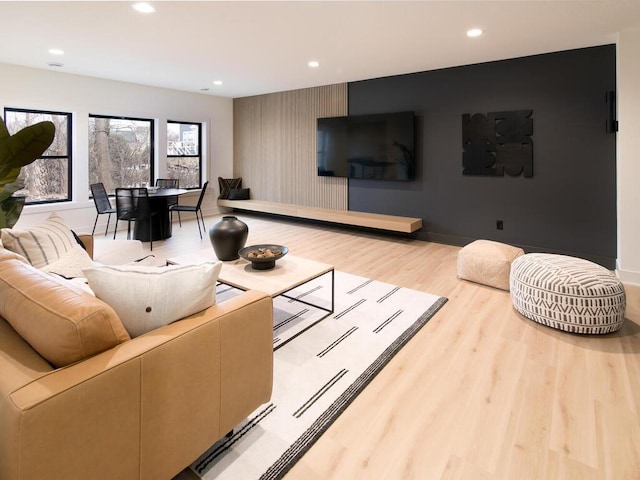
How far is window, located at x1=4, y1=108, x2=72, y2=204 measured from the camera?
5.68 meters

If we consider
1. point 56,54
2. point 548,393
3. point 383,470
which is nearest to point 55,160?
point 56,54

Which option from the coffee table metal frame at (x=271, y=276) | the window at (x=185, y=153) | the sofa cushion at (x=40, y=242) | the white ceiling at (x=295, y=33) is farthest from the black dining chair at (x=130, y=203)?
the sofa cushion at (x=40, y=242)

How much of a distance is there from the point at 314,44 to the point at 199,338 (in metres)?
3.84

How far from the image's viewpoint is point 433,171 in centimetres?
565

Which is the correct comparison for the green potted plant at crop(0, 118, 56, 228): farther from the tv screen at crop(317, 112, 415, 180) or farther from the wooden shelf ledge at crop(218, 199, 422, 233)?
the tv screen at crop(317, 112, 415, 180)

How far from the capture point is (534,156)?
4781 mm

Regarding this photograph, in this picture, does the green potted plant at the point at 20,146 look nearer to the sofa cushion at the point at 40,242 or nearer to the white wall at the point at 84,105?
the sofa cushion at the point at 40,242

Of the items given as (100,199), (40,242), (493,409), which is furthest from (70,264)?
(100,199)

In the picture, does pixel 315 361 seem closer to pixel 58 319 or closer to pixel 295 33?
pixel 58 319

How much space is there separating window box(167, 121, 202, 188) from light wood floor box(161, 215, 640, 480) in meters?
6.11

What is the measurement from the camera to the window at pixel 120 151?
639cm

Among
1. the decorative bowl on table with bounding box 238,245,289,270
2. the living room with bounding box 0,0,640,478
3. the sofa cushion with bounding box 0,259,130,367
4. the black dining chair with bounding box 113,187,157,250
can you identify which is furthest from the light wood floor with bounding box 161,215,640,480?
the black dining chair with bounding box 113,187,157,250

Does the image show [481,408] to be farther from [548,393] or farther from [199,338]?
[199,338]

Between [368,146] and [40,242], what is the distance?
4.82 meters
